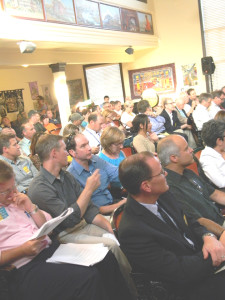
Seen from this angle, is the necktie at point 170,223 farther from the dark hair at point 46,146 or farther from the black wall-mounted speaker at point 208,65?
the black wall-mounted speaker at point 208,65

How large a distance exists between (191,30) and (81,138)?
1034cm

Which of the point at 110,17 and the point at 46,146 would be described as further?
the point at 110,17

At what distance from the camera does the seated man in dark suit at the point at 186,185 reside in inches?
92.4

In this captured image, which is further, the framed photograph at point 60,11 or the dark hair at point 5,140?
the framed photograph at point 60,11

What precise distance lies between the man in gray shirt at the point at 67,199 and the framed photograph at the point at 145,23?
9.78 m

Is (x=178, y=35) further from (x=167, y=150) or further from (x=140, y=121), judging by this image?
(x=167, y=150)

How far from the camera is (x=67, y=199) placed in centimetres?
265

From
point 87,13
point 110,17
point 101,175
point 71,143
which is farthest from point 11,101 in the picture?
point 101,175

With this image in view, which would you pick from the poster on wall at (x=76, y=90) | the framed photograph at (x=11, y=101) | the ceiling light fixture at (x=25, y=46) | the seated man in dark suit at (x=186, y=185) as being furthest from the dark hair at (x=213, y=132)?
the poster on wall at (x=76, y=90)

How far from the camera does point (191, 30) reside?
39.3 feet

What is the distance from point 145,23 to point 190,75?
Answer: 251 cm

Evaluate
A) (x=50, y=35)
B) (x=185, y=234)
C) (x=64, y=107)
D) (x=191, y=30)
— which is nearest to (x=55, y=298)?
(x=185, y=234)

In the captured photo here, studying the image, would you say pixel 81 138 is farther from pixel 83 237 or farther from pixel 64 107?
pixel 64 107

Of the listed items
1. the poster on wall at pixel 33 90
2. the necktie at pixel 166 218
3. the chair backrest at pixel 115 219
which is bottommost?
the chair backrest at pixel 115 219
